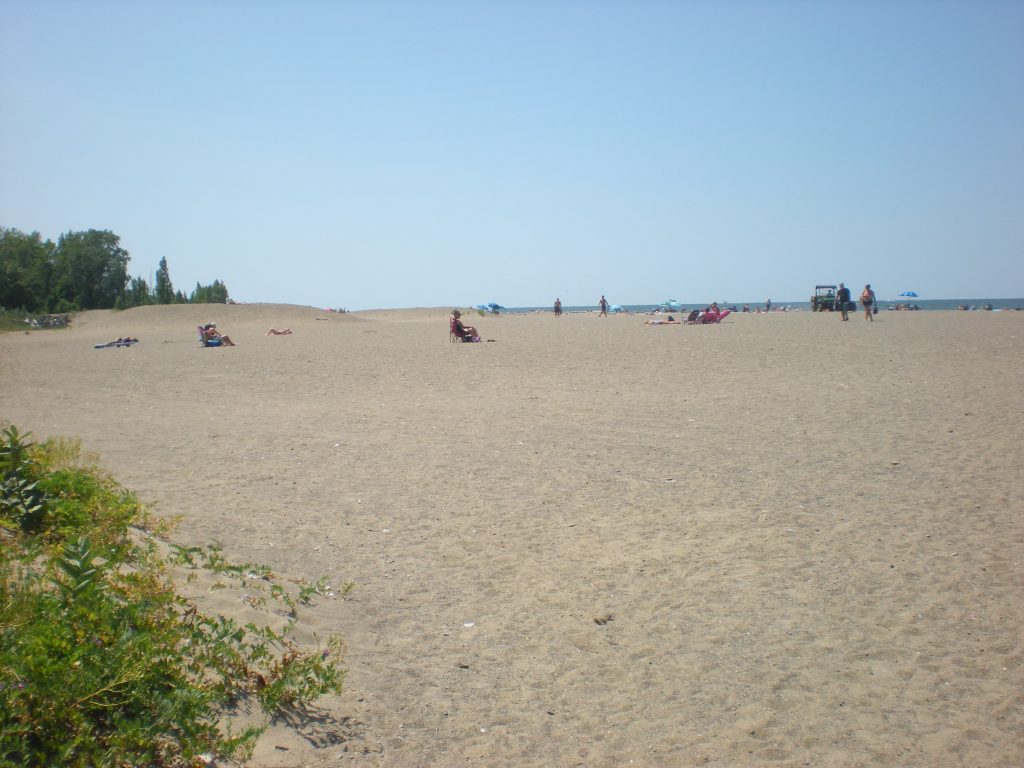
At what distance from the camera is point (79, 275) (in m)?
66.4

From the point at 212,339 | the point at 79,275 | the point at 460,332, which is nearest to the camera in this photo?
the point at 460,332

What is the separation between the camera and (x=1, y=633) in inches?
131

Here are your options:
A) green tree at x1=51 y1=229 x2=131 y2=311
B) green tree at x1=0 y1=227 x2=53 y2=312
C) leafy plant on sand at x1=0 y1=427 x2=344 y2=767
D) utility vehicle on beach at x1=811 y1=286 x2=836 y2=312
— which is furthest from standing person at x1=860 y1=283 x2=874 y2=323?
green tree at x1=51 y1=229 x2=131 y2=311

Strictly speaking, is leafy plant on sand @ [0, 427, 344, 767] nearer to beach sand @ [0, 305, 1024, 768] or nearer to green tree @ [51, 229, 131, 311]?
beach sand @ [0, 305, 1024, 768]

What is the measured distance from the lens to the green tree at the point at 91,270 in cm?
6588

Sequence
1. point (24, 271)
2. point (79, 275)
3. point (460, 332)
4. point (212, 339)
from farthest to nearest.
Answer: point (79, 275) → point (24, 271) → point (212, 339) → point (460, 332)

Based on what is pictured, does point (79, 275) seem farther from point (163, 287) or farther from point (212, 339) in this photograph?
point (212, 339)

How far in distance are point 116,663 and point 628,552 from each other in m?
4.40

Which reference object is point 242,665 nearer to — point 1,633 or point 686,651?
point 1,633

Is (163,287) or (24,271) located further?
(163,287)

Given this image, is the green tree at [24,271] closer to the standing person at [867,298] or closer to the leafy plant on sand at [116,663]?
the standing person at [867,298]

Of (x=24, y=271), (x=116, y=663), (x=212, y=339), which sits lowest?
(x=116, y=663)

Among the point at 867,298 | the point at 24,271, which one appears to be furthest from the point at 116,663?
the point at 24,271

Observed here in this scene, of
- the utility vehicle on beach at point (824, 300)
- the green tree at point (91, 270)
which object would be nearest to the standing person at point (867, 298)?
the utility vehicle on beach at point (824, 300)
